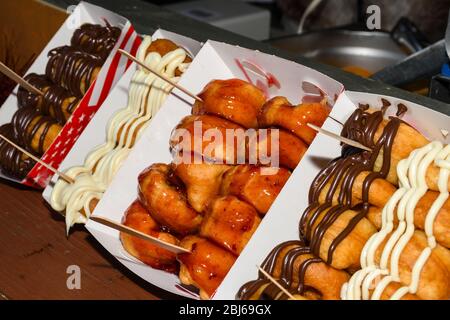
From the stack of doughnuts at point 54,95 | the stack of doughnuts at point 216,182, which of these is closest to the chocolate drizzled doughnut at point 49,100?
the stack of doughnuts at point 54,95

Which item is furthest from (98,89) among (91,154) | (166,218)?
(166,218)

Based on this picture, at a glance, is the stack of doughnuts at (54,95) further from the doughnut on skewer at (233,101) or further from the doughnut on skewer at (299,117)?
the doughnut on skewer at (299,117)

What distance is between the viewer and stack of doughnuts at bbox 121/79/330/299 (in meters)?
1.85

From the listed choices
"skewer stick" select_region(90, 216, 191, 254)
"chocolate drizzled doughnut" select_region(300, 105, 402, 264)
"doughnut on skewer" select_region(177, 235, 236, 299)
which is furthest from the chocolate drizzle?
"skewer stick" select_region(90, 216, 191, 254)

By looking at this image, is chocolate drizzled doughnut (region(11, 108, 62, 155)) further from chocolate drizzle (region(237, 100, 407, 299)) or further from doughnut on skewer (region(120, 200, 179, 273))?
chocolate drizzle (region(237, 100, 407, 299))

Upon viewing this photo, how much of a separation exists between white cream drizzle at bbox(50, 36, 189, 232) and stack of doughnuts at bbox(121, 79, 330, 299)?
219 mm

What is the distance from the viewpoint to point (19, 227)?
2354 mm

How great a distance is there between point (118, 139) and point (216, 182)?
0.51m

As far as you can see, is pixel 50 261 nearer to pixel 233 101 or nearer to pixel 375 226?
pixel 233 101

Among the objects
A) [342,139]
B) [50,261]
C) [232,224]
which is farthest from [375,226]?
[50,261]
